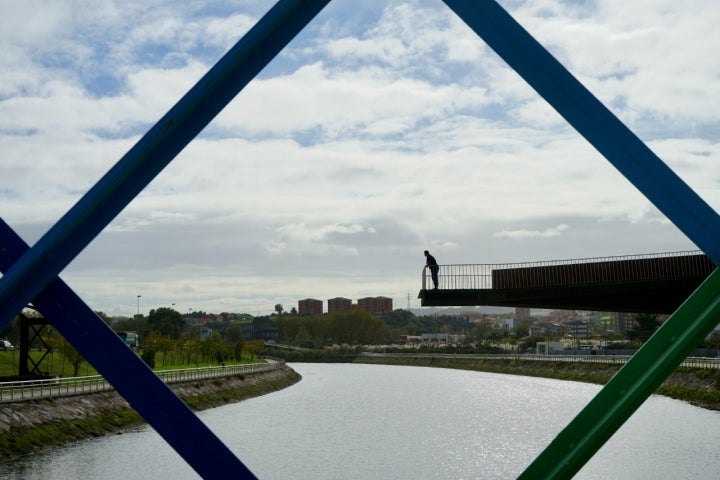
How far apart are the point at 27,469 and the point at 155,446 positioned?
7808mm

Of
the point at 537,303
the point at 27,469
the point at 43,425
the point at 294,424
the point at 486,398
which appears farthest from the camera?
the point at 486,398

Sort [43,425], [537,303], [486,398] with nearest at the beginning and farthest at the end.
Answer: [537,303], [43,425], [486,398]

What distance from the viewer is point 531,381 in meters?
91.6

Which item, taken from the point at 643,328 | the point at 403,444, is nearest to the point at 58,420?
the point at 403,444

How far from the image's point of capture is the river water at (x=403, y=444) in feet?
96.7

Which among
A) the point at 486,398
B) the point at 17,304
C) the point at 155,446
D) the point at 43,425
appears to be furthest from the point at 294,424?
the point at 17,304

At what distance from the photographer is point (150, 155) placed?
3988 millimetres

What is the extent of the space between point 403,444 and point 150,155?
3551 centimetres

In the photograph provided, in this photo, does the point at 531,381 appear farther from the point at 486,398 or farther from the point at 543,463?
the point at 543,463

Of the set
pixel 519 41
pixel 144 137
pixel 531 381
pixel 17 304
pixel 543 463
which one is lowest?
pixel 531 381

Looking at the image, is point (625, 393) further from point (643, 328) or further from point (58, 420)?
point (643, 328)

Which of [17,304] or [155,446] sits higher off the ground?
[17,304]

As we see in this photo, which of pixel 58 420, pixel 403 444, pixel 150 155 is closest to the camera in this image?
pixel 150 155

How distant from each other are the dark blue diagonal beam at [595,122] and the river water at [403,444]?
26.2m
